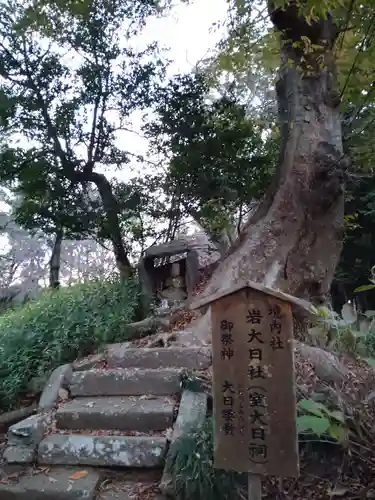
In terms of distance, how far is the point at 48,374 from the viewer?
14.0 feet

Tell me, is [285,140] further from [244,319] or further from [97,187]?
[244,319]

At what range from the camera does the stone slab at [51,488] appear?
2.85 metres

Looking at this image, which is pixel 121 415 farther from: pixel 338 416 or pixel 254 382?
pixel 338 416

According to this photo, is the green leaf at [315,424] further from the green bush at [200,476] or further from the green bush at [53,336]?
the green bush at [53,336]

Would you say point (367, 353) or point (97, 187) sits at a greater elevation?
point (97, 187)

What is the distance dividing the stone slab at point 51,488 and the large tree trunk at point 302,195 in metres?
3.09

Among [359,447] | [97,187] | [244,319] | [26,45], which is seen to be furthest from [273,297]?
[26,45]

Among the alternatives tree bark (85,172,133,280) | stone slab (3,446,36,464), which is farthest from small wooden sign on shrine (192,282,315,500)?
tree bark (85,172,133,280)

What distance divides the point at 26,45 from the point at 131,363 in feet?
19.5

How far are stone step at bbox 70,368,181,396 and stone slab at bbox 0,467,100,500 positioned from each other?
3.04 ft

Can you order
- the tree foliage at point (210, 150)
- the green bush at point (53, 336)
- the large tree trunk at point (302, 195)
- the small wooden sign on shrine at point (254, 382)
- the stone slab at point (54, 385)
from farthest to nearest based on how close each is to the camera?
the tree foliage at point (210, 150) → the large tree trunk at point (302, 195) → the green bush at point (53, 336) → the stone slab at point (54, 385) → the small wooden sign on shrine at point (254, 382)

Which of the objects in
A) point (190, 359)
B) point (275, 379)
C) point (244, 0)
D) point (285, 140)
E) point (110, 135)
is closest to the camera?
point (275, 379)

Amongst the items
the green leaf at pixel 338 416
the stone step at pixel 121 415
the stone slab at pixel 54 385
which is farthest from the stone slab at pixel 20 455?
the green leaf at pixel 338 416

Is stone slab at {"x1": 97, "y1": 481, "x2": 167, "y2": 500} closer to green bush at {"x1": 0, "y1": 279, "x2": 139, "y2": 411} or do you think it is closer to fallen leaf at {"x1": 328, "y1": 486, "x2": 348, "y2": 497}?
fallen leaf at {"x1": 328, "y1": 486, "x2": 348, "y2": 497}
